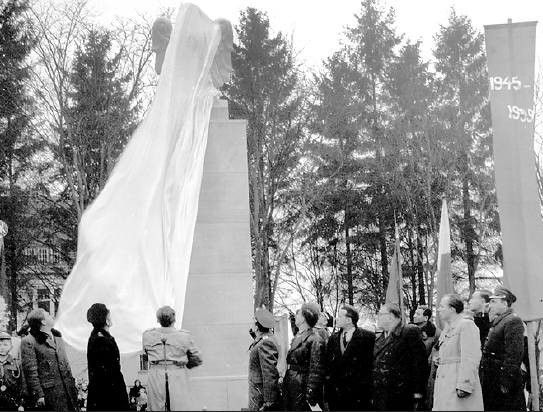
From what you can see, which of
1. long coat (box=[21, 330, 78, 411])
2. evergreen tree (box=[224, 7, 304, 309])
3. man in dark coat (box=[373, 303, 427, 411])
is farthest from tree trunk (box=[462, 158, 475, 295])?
long coat (box=[21, 330, 78, 411])

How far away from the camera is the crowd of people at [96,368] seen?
7871mm

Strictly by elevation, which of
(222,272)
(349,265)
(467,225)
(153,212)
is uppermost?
(467,225)

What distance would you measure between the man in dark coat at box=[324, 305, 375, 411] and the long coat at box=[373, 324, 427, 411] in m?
0.26

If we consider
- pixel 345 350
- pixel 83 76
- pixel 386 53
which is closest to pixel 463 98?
pixel 386 53

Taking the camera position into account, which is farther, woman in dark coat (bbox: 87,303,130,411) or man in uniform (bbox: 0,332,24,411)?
man in uniform (bbox: 0,332,24,411)

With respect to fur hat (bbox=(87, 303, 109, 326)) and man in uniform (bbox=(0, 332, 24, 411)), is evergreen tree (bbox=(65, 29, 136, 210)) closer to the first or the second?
man in uniform (bbox=(0, 332, 24, 411))

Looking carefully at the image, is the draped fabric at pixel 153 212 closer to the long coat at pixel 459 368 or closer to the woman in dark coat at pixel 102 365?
the woman in dark coat at pixel 102 365

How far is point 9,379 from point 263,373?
8.20ft

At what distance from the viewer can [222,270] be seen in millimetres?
11883

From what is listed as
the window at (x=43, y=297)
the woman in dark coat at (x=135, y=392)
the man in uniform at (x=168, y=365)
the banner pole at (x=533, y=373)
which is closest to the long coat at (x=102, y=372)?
the man in uniform at (x=168, y=365)

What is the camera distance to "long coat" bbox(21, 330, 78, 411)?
29.0ft

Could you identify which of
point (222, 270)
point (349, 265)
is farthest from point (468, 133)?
point (222, 270)

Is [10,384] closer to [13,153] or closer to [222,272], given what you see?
[222,272]

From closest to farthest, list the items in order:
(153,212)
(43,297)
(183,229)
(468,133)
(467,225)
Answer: (153,212)
(183,229)
(467,225)
(468,133)
(43,297)
